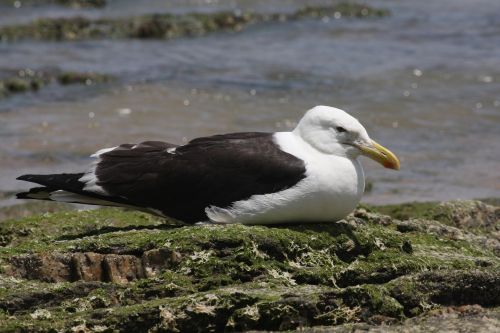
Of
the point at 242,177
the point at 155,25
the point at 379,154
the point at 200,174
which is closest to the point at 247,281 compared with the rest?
the point at 242,177

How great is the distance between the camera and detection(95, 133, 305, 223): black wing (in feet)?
21.7

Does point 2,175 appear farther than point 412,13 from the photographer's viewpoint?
No

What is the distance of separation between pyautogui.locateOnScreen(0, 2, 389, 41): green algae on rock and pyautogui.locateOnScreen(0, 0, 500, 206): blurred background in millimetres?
41

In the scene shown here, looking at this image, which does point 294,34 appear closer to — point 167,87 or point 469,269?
point 167,87

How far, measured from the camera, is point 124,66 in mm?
19141

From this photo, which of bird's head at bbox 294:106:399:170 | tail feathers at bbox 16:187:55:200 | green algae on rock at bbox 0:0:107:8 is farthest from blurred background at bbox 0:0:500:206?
bird's head at bbox 294:106:399:170

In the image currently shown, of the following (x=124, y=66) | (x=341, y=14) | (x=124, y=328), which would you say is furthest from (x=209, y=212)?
(x=341, y=14)

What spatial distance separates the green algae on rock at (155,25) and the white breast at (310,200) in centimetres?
1569

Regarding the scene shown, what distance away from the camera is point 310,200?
6.47m

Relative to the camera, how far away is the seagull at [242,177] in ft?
21.4

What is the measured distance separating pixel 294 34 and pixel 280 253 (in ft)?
53.4

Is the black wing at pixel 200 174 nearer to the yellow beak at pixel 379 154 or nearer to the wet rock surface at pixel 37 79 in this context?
the yellow beak at pixel 379 154

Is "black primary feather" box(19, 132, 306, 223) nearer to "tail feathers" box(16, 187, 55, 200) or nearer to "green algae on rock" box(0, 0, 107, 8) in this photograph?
"tail feathers" box(16, 187, 55, 200)

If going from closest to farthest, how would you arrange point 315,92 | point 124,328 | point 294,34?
point 124,328
point 315,92
point 294,34
